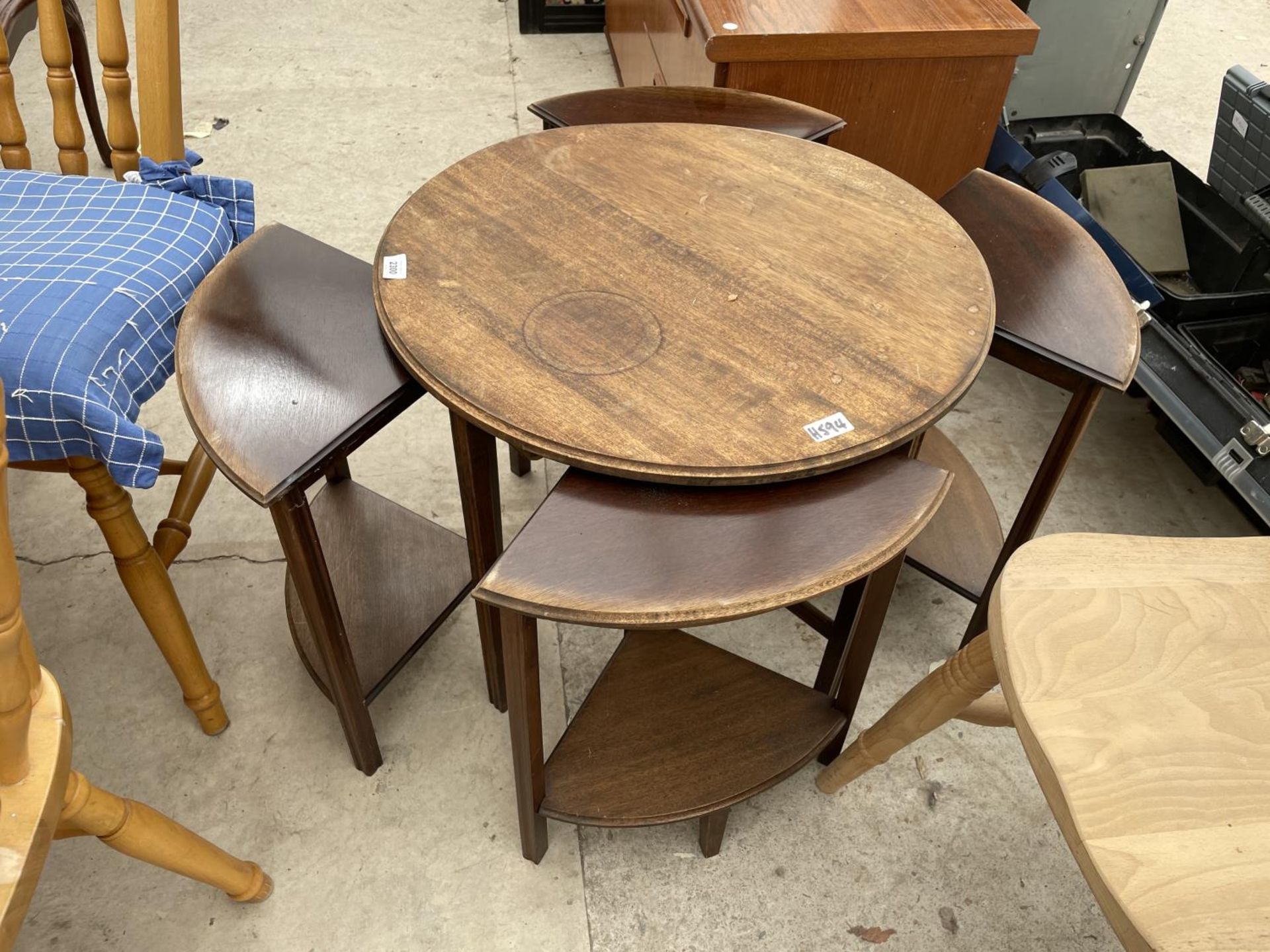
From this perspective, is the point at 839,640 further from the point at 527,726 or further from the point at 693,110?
the point at 693,110

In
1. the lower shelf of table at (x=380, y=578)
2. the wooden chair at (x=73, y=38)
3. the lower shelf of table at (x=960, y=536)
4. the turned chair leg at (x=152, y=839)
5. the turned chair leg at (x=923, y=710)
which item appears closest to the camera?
the turned chair leg at (x=152, y=839)

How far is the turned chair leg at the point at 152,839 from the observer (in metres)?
1.00

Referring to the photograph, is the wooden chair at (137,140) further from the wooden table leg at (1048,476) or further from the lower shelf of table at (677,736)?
the wooden table leg at (1048,476)

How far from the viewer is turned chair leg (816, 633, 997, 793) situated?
112 centimetres

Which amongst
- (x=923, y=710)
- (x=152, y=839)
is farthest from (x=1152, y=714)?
(x=152, y=839)

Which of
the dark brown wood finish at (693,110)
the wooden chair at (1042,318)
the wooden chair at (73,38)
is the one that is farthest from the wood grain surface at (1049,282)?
the wooden chair at (73,38)

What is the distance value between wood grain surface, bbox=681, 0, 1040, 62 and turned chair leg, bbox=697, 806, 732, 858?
54.4 inches

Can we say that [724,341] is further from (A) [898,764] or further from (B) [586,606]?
(A) [898,764]

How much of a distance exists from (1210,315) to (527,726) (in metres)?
1.58

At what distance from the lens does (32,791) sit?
2.89 ft

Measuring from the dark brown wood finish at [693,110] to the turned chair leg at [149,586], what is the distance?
91cm

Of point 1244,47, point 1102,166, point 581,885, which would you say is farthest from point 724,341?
point 1244,47

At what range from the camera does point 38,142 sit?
286 cm

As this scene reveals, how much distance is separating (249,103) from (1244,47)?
3794 mm
